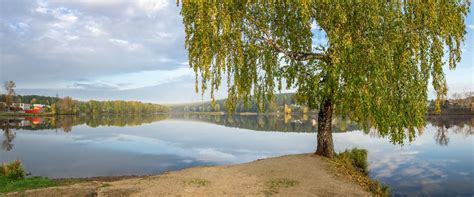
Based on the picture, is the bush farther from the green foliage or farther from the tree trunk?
the green foliage

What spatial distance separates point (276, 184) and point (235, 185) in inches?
71.5

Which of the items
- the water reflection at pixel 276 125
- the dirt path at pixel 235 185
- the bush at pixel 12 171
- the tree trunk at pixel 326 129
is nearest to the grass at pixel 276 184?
the dirt path at pixel 235 185

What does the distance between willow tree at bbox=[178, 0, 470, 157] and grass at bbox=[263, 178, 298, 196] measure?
5047mm

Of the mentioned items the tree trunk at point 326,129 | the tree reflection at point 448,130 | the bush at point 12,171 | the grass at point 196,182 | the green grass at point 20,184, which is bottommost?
the tree reflection at point 448,130

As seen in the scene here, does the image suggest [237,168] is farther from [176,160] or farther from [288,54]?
[176,160]

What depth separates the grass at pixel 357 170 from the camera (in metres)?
17.2

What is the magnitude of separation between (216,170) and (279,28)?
8740 mm

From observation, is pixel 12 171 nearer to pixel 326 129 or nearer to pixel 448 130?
pixel 326 129

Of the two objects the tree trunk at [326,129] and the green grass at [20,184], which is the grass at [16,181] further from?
the tree trunk at [326,129]

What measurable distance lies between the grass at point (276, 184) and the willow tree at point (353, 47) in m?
5.05

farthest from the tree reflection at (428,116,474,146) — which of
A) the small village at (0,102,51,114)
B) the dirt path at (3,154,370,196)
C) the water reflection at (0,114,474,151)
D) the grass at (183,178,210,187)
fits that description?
the small village at (0,102,51,114)

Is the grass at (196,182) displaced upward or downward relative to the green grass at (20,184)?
upward

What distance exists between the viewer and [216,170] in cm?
1859

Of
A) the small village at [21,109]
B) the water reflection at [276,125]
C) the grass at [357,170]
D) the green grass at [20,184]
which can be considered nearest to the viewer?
the green grass at [20,184]
